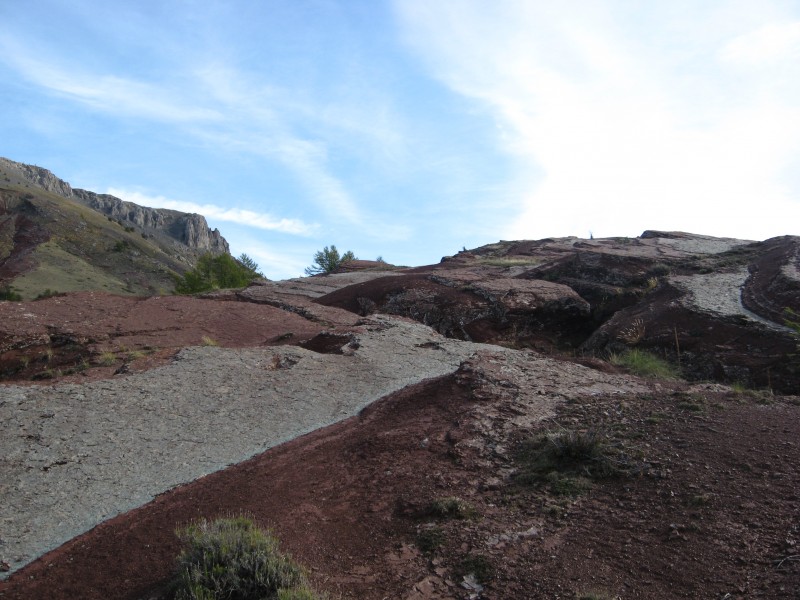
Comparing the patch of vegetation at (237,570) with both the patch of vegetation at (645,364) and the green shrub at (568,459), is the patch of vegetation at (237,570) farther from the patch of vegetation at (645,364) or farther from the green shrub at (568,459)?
the patch of vegetation at (645,364)

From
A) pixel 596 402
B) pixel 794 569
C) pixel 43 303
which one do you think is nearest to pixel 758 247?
pixel 596 402

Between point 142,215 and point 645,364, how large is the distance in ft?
516

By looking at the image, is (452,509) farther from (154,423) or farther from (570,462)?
(154,423)

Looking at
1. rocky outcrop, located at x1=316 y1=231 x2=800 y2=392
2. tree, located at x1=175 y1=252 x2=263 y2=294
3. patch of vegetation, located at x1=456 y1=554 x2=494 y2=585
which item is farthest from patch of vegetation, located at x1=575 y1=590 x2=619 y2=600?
tree, located at x1=175 y1=252 x2=263 y2=294

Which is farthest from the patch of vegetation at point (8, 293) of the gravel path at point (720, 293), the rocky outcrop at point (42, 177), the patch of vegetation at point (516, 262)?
the rocky outcrop at point (42, 177)

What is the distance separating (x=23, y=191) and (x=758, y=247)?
313ft

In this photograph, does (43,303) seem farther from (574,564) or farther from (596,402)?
(574,564)

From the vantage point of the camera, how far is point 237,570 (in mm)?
5031

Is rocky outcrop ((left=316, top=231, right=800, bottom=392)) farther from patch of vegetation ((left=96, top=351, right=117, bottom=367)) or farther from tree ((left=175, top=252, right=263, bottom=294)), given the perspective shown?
tree ((left=175, top=252, right=263, bottom=294))

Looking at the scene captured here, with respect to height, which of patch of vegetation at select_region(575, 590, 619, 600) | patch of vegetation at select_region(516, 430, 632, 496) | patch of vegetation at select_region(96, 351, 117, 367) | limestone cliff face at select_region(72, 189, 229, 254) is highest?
limestone cliff face at select_region(72, 189, 229, 254)

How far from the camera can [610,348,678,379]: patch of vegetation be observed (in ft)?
43.3

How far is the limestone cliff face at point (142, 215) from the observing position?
145 m

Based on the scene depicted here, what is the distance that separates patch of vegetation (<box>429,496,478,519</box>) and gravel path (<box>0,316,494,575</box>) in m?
3.30

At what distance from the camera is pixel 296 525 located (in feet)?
20.7
